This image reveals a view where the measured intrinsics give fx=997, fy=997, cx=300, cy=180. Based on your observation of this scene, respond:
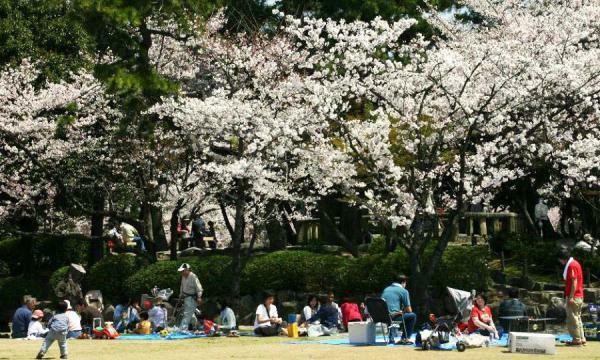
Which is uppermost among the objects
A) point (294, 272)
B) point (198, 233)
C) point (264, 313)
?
point (198, 233)

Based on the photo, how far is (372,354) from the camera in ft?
48.6

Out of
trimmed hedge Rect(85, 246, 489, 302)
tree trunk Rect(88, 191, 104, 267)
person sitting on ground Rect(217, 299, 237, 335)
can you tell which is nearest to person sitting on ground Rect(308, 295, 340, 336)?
person sitting on ground Rect(217, 299, 237, 335)

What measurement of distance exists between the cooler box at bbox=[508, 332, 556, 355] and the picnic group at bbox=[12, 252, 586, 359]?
1.25 metres

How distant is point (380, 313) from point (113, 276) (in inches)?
446

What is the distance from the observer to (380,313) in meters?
16.8

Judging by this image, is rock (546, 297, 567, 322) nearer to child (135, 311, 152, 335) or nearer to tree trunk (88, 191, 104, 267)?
child (135, 311, 152, 335)

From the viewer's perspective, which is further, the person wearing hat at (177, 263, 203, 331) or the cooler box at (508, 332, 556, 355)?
the person wearing hat at (177, 263, 203, 331)

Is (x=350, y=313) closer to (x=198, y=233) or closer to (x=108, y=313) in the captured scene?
(x=108, y=313)

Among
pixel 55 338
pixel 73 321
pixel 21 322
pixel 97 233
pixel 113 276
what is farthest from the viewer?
pixel 97 233

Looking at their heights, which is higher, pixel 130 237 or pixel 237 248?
pixel 130 237

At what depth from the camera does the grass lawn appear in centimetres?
1464

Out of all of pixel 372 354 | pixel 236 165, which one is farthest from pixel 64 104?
pixel 372 354

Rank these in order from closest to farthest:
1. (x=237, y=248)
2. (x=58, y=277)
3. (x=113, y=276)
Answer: (x=237, y=248) → (x=113, y=276) → (x=58, y=277)

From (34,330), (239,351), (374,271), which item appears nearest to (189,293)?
(34,330)
